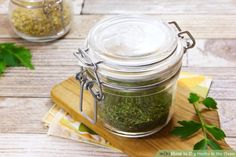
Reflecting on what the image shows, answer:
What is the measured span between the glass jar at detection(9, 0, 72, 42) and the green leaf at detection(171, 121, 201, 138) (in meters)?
0.42

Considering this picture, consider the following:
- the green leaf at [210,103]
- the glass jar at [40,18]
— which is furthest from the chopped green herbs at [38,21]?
the green leaf at [210,103]

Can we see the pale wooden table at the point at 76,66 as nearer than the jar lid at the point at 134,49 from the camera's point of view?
No

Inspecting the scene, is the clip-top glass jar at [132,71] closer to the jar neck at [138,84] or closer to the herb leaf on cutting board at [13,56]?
the jar neck at [138,84]

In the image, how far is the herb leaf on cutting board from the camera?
3.15ft

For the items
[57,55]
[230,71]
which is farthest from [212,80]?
[57,55]

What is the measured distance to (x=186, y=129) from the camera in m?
0.73

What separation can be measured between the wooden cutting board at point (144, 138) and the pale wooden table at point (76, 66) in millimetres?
33

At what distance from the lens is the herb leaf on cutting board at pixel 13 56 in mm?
959

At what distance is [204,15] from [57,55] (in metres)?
0.38

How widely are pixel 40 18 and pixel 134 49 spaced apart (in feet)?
1.26

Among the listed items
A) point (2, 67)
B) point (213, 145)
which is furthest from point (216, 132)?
point (2, 67)

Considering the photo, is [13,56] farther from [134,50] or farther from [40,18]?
[134,50]

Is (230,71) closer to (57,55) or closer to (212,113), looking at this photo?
(212,113)

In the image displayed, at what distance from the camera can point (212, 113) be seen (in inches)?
30.8
